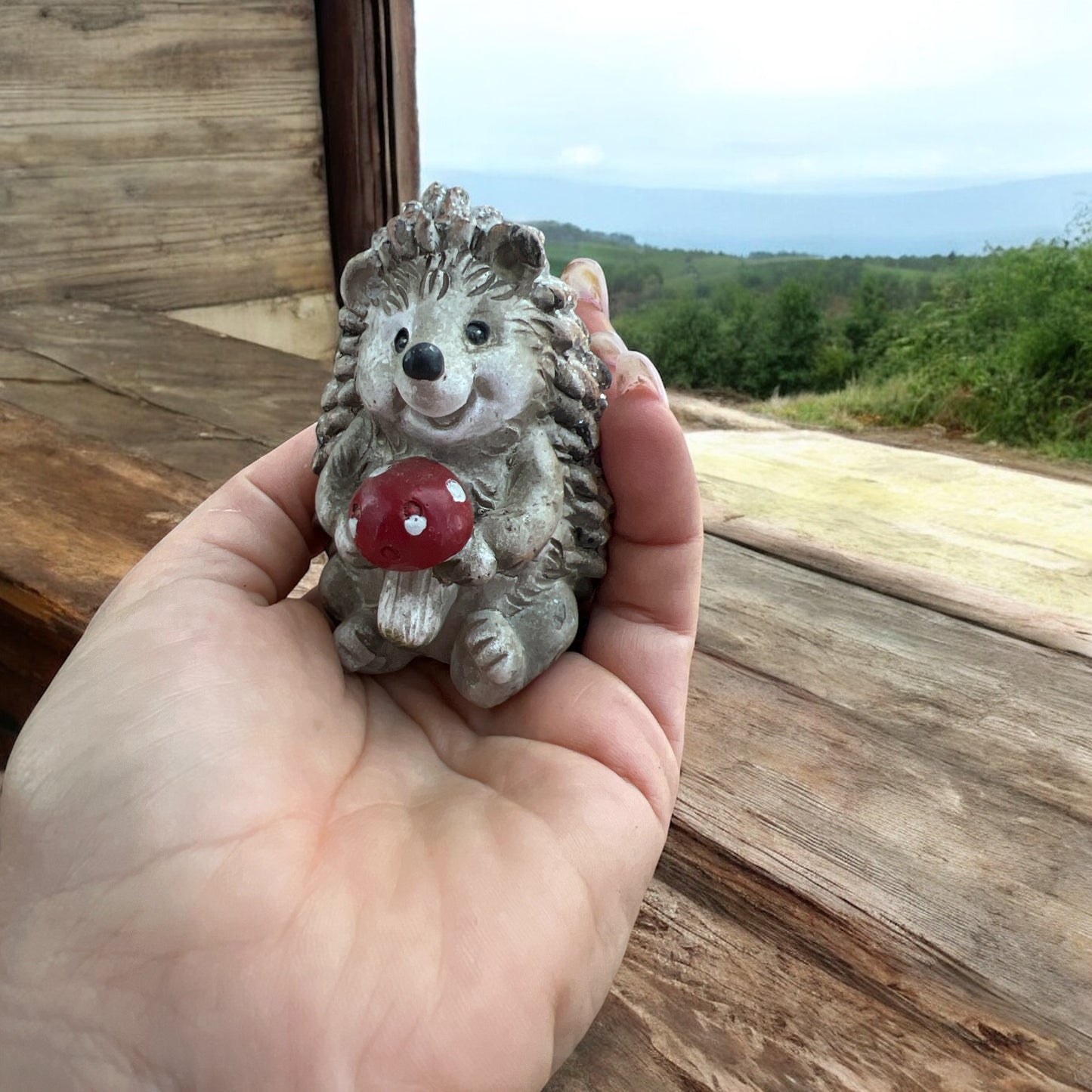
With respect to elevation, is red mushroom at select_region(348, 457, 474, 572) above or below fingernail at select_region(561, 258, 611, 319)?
below

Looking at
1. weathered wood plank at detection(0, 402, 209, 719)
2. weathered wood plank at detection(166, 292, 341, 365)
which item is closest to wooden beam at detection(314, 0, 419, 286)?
weathered wood plank at detection(166, 292, 341, 365)

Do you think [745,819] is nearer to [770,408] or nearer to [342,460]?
[342,460]

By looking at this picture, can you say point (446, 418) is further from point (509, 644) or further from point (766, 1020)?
point (766, 1020)

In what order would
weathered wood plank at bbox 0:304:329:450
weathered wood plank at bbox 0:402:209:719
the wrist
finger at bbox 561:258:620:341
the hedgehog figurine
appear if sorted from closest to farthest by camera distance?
the wrist
the hedgehog figurine
finger at bbox 561:258:620:341
weathered wood plank at bbox 0:402:209:719
weathered wood plank at bbox 0:304:329:450

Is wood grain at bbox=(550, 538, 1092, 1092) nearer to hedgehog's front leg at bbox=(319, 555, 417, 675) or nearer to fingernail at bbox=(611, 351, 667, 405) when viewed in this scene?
hedgehog's front leg at bbox=(319, 555, 417, 675)

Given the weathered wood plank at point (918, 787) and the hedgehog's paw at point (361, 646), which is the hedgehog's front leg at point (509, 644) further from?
the weathered wood plank at point (918, 787)
